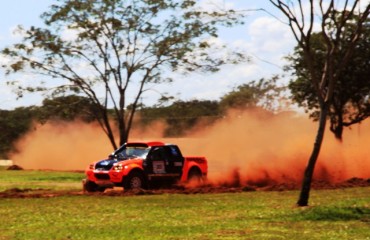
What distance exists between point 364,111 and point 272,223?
1548 inches

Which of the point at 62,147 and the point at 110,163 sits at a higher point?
the point at 62,147

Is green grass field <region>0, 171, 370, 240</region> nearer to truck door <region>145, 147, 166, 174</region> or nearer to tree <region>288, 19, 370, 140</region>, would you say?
truck door <region>145, 147, 166, 174</region>

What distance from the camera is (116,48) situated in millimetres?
41469

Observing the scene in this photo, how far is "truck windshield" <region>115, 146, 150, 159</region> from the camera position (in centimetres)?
2777

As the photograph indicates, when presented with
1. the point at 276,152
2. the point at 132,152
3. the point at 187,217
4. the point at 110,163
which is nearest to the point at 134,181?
the point at 110,163

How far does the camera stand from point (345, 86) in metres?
52.0

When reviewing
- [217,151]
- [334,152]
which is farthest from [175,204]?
[217,151]

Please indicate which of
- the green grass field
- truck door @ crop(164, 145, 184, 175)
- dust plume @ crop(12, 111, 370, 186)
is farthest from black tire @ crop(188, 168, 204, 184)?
the green grass field

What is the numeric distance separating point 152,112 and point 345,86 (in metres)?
43.9

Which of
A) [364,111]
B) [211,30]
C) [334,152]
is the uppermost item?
[211,30]

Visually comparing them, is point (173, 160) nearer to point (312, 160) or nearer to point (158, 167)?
point (158, 167)

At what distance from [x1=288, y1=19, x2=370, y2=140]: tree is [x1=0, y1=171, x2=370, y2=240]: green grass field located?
28.2m

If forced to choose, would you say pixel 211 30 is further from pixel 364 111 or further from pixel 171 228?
pixel 171 228

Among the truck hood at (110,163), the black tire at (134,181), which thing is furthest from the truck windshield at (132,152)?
the black tire at (134,181)
